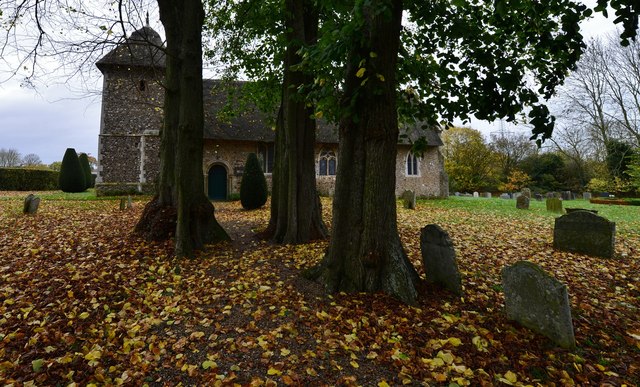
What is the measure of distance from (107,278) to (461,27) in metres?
6.60

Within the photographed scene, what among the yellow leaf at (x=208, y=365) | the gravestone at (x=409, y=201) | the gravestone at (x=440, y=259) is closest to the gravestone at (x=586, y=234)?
the gravestone at (x=440, y=259)

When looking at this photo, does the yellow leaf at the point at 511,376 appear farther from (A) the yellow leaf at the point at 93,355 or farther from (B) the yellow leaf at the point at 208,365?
(A) the yellow leaf at the point at 93,355

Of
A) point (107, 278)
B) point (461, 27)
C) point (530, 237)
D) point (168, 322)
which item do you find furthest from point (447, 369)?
point (530, 237)

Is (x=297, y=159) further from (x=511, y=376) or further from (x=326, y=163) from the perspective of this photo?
(x=326, y=163)

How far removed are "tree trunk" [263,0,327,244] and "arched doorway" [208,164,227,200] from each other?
14.2 m

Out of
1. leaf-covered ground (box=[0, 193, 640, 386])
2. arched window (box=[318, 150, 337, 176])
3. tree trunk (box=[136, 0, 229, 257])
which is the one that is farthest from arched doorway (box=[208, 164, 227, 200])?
leaf-covered ground (box=[0, 193, 640, 386])

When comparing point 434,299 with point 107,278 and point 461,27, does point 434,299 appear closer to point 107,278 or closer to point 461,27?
point 461,27

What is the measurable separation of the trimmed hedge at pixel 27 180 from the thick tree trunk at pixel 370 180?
2919 cm

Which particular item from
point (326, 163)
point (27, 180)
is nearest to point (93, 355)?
point (326, 163)

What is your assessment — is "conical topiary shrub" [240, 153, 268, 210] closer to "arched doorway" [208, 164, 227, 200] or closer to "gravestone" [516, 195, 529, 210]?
"arched doorway" [208, 164, 227, 200]

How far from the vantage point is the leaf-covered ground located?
3164 mm

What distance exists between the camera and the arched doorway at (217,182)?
21.2m

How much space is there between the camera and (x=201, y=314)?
4.26 m

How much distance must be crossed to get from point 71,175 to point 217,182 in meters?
9.89
